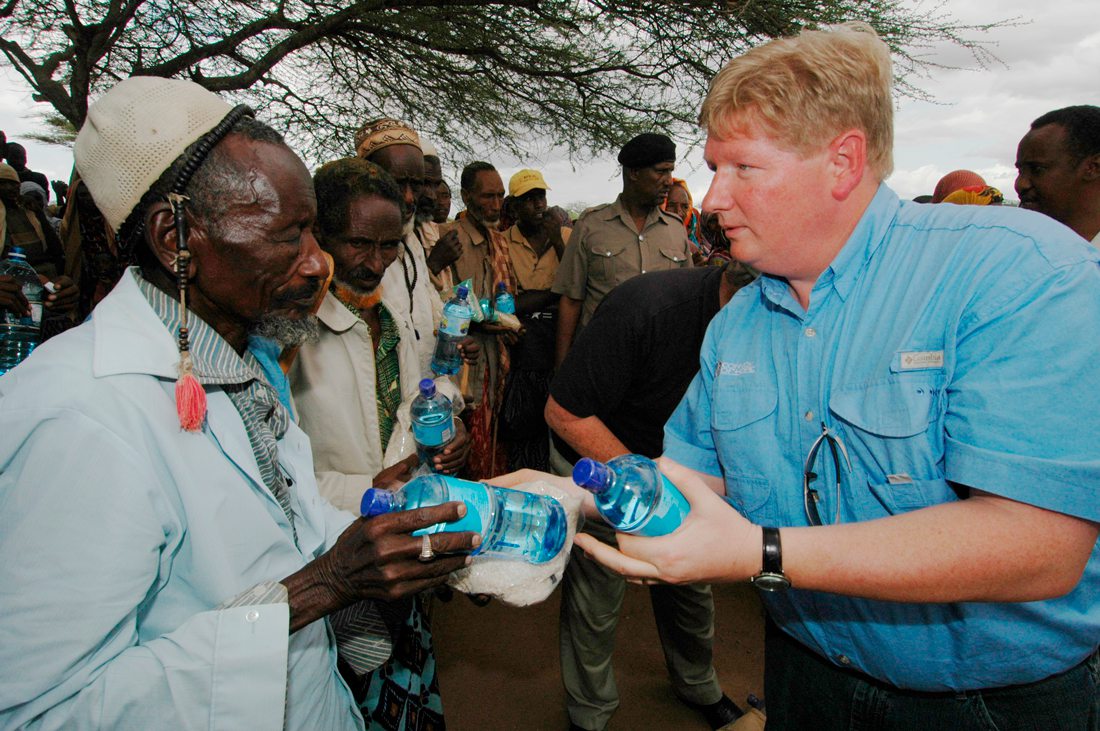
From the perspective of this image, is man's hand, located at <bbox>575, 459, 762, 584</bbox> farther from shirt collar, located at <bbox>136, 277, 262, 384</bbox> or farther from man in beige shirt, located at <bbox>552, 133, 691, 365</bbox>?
man in beige shirt, located at <bbox>552, 133, 691, 365</bbox>

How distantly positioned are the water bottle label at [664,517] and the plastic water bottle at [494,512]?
0.36 metres

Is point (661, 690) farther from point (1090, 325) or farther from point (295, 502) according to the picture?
point (1090, 325)

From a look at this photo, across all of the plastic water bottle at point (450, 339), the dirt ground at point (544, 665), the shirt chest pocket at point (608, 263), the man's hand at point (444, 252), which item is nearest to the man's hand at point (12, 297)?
the man's hand at point (444, 252)

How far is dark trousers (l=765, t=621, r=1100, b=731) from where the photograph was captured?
1465 mm

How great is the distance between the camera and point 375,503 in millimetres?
1406

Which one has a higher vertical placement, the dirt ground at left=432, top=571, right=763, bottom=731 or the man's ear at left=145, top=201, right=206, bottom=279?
the man's ear at left=145, top=201, right=206, bottom=279

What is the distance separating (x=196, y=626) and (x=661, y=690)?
314 cm

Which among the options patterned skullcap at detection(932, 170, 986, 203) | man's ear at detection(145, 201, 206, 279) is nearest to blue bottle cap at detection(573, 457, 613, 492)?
man's ear at detection(145, 201, 206, 279)

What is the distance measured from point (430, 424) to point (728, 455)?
4.04 ft

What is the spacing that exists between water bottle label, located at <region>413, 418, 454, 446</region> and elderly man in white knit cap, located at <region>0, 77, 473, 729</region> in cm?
70

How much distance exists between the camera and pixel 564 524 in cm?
175

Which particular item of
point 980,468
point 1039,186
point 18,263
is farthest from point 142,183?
point 1039,186

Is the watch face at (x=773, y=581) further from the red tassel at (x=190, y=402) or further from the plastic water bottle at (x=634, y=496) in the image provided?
the red tassel at (x=190, y=402)

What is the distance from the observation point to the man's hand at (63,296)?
398cm
